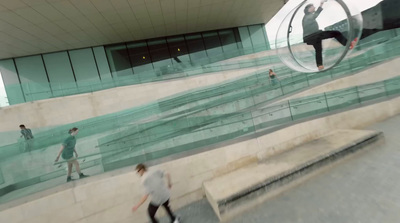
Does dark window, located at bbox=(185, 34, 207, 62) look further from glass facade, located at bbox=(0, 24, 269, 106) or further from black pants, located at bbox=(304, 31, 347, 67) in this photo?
black pants, located at bbox=(304, 31, 347, 67)

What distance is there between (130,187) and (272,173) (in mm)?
3344

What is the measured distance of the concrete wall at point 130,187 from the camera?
4.74m

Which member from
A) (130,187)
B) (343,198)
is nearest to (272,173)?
(343,198)

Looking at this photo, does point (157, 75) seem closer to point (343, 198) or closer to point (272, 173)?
point (272, 173)

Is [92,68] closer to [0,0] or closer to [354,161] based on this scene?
[0,0]

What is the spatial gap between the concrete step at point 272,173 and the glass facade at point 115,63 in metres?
9.94

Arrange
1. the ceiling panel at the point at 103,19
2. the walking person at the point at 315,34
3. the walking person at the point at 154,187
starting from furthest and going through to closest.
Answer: the ceiling panel at the point at 103,19 < the walking person at the point at 154,187 < the walking person at the point at 315,34

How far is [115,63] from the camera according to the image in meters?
18.0

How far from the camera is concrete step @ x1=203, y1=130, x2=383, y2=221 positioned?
177 inches

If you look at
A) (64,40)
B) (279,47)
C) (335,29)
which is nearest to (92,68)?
(64,40)

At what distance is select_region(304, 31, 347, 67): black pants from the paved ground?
94.5 inches

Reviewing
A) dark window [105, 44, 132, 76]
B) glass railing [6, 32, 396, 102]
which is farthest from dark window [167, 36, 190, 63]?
glass railing [6, 32, 396, 102]

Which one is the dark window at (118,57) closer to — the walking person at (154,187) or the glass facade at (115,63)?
the glass facade at (115,63)

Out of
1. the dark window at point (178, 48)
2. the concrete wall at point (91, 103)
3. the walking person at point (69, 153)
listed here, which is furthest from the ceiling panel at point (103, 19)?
the walking person at point (69, 153)
